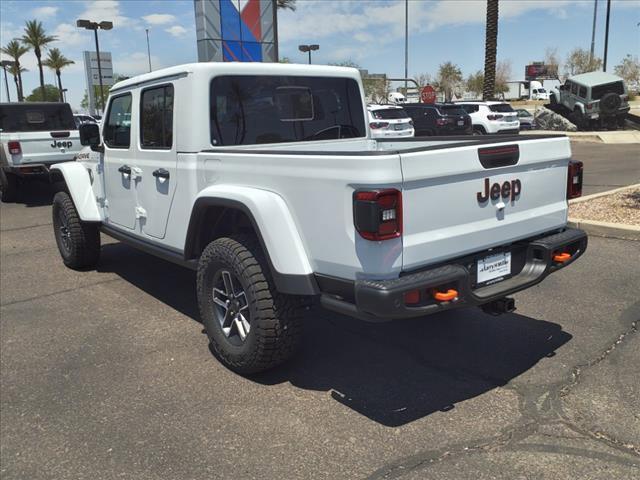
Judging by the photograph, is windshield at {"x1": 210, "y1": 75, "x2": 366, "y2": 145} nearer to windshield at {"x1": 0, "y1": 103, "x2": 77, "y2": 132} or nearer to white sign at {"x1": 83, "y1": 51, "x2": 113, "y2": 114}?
windshield at {"x1": 0, "y1": 103, "x2": 77, "y2": 132}

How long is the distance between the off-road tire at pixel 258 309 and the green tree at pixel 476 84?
234 feet

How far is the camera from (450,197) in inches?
121

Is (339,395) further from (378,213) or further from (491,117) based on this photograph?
(491,117)

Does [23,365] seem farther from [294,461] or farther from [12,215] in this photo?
[12,215]

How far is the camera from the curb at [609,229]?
21.7 feet

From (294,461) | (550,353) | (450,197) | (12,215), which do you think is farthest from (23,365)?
(12,215)

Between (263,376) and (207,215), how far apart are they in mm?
1141

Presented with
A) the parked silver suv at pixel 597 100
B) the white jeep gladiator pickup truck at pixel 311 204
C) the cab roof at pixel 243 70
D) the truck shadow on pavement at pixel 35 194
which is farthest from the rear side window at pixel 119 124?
the parked silver suv at pixel 597 100

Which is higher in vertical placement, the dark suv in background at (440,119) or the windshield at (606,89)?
the windshield at (606,89)

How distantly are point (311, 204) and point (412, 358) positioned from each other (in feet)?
4.94


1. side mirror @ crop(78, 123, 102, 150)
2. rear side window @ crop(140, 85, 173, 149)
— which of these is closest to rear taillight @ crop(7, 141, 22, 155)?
side mirror @ crop(78, 123, 102, 150)

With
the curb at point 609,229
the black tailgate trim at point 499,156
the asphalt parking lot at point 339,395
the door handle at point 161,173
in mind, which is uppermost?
the black tailgate trim at point 499,156

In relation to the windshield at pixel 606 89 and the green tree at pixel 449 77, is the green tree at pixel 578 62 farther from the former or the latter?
the windshield at pixel 606 89

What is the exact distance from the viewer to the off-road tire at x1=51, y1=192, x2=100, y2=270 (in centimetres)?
605
